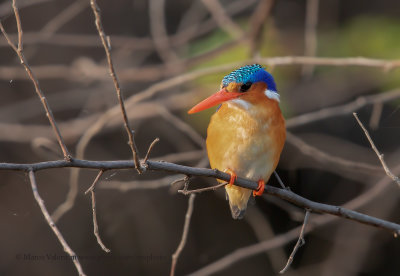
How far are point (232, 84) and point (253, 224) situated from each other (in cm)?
164

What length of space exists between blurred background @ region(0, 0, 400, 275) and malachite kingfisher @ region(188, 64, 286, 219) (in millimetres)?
1064

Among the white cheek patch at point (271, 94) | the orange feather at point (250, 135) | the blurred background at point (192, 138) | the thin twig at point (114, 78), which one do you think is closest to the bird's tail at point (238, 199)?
the orange feather at point (250, 135)

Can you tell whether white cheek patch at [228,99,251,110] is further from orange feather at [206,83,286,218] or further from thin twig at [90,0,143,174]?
thin twig at [90,0,143,174]

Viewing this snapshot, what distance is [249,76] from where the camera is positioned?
2080mm

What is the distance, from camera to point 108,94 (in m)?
3.61

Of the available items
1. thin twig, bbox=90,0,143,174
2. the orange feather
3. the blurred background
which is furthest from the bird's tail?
thin twig, bbox=90,0,143,174

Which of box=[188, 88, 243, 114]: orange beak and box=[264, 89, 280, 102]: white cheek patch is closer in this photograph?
box=[188, 88, 243, 114]: orange beak

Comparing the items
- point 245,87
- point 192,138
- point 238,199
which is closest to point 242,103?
point 245,87

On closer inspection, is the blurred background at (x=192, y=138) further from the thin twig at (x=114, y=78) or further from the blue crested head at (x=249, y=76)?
the thin twig at (x=114, y=78)

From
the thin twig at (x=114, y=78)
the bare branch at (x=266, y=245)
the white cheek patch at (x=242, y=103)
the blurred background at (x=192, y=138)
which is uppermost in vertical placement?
the blurred background at (x=192, y=138)

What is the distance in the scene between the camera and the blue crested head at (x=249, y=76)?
201cm

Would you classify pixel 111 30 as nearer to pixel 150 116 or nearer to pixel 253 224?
pixel 150 116

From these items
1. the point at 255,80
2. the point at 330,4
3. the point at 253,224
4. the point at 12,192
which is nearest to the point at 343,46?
the point at 330,4

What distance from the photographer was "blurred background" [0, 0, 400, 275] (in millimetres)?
3305
